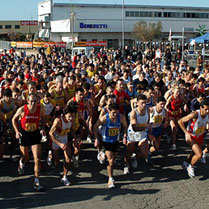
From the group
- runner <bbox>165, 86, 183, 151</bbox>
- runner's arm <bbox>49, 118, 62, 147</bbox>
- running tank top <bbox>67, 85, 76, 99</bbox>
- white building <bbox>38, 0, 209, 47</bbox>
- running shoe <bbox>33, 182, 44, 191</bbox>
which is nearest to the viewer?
running shoe <bbox>33, 182, 44, 191</bbox>

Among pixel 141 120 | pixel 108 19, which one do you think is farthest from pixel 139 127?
pixel 108 19

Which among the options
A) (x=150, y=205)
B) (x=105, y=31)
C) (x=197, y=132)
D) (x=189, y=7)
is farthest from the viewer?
(x=189, y=7)

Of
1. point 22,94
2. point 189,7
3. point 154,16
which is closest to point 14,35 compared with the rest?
point 154,16

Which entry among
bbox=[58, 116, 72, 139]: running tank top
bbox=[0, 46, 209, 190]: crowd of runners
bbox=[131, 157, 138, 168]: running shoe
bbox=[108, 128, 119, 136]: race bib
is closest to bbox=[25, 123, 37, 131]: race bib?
bbox=[0, 46, 209, 190]: crowd of runners

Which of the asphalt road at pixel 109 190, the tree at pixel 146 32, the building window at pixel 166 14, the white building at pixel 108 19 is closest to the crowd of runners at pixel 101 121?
the asphalt road at pixel 109 190

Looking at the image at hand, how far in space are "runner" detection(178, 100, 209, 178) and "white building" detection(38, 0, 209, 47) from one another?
163ft

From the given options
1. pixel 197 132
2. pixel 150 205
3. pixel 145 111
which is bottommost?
pixel 150 205

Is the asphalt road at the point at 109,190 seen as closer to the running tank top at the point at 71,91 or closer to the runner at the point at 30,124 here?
the runner at the point at 30,124

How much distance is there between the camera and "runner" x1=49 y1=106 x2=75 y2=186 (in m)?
6.21

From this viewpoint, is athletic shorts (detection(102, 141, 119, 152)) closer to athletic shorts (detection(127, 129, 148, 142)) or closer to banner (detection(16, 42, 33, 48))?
athletic shorts (detection(127, 129, 148, 142))

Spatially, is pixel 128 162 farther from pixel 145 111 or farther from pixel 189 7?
pixel 189 7

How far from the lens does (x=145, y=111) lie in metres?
6.86

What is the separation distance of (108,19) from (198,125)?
53.4 metres

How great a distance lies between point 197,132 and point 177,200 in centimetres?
165
